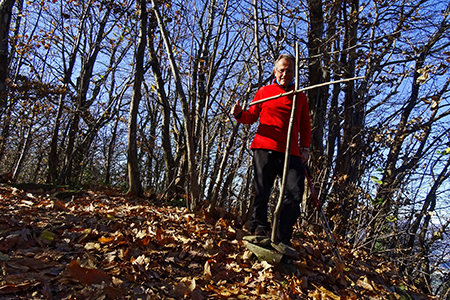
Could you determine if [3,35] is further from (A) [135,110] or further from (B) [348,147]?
(B) [348,147]

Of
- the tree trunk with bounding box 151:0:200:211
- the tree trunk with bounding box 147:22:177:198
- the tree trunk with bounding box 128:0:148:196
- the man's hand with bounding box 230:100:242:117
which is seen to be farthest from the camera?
the tree trunk with bounding box 147:22:177:198

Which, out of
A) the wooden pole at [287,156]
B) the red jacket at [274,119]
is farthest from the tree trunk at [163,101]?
the wooden pole at [287,156]

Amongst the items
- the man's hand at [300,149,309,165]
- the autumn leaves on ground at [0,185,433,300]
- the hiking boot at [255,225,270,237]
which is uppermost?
the man's hand at [300,149,309,165]

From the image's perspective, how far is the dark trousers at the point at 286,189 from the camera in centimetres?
302

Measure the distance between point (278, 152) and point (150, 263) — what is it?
5.32ft

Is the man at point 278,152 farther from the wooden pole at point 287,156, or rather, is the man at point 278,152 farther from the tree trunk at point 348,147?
the tree trunk at point 348,147

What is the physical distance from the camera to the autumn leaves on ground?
2.02 meters

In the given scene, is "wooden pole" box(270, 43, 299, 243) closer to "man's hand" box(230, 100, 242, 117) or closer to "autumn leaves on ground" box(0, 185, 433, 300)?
"autumn leaves on ground" box(0, 185, 433, 300)

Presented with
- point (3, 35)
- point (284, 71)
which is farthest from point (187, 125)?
point (3, 35)

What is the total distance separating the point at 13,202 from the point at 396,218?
18.6ft

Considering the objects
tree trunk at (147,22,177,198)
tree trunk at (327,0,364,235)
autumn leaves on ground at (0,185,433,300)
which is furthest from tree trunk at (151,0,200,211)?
tree trunk at (327,0,364,235)

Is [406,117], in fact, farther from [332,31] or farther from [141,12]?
[141,12]

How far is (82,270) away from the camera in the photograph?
2.05 metres

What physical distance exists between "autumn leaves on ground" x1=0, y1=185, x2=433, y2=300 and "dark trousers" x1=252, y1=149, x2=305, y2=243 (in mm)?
356
